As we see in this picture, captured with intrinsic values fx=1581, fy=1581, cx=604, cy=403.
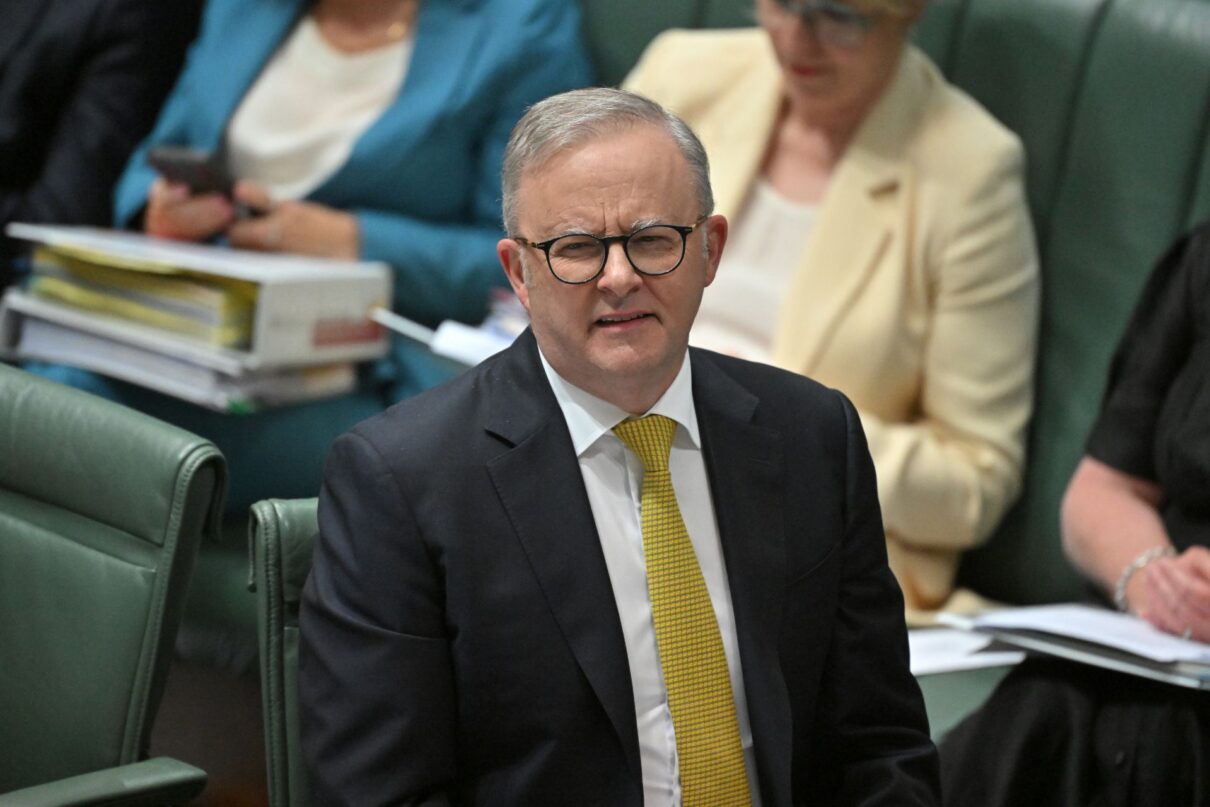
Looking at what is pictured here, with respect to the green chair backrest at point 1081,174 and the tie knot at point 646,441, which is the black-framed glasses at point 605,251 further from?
the green chair backrest at point 1081,174

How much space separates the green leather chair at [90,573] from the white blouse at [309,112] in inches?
53.4

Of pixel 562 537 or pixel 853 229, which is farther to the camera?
pixel 853 229

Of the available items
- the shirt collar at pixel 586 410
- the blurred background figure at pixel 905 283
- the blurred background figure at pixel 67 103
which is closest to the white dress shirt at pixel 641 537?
the shirt collar at pixel 586 410

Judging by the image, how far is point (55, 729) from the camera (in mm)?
1657

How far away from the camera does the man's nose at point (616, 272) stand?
1.41 m

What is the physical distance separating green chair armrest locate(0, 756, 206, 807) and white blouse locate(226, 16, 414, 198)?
1.67 meters

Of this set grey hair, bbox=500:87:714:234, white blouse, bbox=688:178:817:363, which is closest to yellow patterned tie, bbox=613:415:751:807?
grey hair, bbox=500:87:714:234

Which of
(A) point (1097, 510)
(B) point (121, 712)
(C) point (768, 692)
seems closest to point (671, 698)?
(C) point (768, 692)

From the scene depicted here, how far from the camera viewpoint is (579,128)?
4.62ft

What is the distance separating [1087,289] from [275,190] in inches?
59.6

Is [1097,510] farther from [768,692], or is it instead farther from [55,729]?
[55,729]

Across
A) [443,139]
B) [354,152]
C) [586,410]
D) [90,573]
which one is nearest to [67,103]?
[354,152]

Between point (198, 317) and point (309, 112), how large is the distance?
0.62 metres

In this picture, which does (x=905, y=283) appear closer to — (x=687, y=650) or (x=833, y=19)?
(x=833, y=19)
